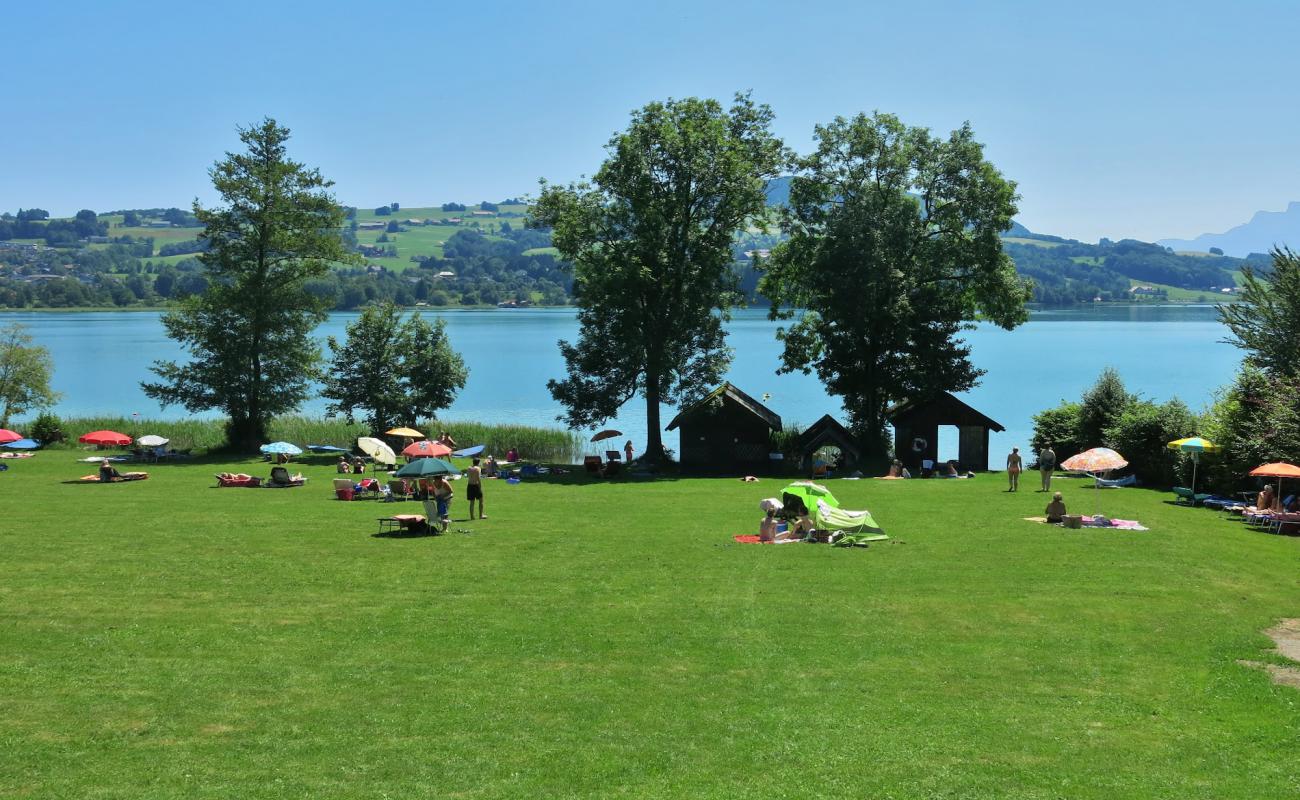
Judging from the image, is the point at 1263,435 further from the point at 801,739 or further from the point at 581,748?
the point at 581,748

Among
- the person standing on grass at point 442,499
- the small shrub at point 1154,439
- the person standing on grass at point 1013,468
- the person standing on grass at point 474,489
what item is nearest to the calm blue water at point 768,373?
the small shrub at point 1154,439

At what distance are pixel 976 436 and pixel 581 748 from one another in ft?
117

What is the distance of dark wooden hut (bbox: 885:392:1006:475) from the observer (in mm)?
44156

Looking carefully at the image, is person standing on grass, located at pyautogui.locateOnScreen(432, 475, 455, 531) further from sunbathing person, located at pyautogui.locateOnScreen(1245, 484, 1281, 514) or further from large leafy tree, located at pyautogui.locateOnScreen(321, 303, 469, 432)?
large leafy tree, located at pyautogui.locateOnScreen(321, 303, 469, 432)

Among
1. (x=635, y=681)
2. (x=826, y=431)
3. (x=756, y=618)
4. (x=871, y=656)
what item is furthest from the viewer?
(x=826, y=431)

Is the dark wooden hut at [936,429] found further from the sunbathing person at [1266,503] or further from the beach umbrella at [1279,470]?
the beach umbrella at [1279,470]

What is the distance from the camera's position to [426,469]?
26953 millimetres

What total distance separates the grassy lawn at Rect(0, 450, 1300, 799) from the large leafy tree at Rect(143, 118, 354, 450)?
78.8 ft

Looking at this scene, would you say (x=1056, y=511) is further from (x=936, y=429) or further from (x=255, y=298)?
(x=255, y=298)

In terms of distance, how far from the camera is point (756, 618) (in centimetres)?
1722

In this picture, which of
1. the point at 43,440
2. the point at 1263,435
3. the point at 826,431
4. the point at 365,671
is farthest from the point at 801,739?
the point at 43,440

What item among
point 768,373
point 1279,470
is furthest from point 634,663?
point 768,373

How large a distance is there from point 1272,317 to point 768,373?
74.2 metres

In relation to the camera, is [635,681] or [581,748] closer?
[581,748]
